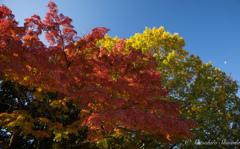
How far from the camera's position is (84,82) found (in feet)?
22.2

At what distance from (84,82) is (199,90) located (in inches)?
328

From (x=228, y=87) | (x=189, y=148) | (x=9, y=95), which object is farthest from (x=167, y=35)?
(x=9, y=95)

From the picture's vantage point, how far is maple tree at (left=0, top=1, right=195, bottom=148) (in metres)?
5.48

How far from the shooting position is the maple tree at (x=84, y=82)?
5480 mm

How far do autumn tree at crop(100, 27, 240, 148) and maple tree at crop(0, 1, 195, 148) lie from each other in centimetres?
372

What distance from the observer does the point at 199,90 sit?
11.3 m

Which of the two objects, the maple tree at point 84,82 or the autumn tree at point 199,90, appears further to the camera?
the autumn tree at point 199,90

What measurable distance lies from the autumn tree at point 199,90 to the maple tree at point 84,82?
12.2 feet

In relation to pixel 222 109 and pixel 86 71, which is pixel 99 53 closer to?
pixel 86 71

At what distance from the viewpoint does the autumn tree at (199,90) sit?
34.8 ft

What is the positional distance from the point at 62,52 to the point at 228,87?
12.4 m

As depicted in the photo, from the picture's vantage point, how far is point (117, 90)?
661 centimetres

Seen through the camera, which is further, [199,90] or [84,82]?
[199,90]

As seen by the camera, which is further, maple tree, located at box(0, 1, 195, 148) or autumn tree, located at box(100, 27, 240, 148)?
autumn tree, located at box(100, 27, 240, 148)
